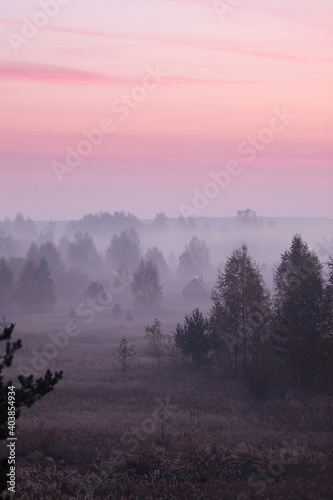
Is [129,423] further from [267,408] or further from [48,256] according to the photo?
[48,256]

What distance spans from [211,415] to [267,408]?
350cm

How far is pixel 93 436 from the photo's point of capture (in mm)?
20453

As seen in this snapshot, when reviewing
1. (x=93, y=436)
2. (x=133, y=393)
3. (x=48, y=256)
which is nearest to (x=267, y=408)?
(x=133, y=393)
